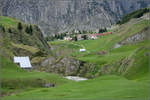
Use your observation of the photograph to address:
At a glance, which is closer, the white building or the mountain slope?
the white building

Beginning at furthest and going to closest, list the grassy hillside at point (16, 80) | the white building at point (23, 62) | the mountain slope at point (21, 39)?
the mountain slope at point (21, 39) → the white building at point (23, 62) → the grassy hillside at point (16, 80)

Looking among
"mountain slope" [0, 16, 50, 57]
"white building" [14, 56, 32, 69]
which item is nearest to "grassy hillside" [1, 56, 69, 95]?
"white building" [14, 56, 32, 69]

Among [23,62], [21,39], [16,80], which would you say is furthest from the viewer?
[21,39]

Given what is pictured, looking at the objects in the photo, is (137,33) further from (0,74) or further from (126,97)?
(126,97)

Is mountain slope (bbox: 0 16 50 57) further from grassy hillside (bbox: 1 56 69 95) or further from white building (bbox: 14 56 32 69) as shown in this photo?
grassy hillside (bbox: 1 56 69 95)

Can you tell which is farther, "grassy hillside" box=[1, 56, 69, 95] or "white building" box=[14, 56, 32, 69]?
"white building" box=[14, 56, 32, 69]

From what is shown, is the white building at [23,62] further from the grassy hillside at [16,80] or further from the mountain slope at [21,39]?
the mountain slope at [21,39]

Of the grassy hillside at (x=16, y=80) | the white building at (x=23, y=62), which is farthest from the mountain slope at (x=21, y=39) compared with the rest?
the grassy hillside at (x=16, y=80)

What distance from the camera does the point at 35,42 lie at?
394 feet

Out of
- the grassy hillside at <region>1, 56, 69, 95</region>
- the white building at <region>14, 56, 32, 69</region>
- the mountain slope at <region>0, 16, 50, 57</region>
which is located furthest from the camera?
the mountain slope at <region>0, 16, 50, 57</region>

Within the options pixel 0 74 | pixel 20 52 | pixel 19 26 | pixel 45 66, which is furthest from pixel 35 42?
pixel 0 74

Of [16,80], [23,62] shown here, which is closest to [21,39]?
[23,62]

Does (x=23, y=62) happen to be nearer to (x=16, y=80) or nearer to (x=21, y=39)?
(x=16, y=80)

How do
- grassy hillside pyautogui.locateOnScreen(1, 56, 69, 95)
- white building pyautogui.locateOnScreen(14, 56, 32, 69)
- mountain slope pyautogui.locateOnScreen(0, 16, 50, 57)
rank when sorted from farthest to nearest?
mountain slope pyautogui.locateOnScreen(0, 16, 50, 57) < white building pyautogui.locateOnScreen(14, 56, 32, 69) < grassy hillside pyautogui.locateOnScreen(1, 56, 69, 95)
